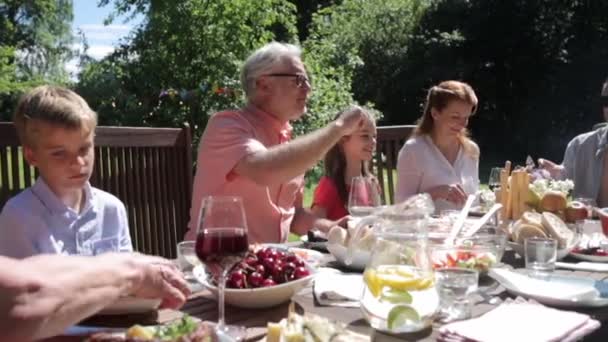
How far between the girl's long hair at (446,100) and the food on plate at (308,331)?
2.87m

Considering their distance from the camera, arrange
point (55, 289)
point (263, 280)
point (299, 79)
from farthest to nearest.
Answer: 1. point (299, 79)
2. point (263, 280)
3. point (55, 289)

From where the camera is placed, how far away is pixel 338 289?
1.72 m

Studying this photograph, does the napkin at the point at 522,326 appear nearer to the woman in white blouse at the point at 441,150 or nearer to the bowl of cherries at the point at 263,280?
the bowl of cherries at the point at 263,280

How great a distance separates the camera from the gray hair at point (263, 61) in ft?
9.53

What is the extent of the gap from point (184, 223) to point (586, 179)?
8.75 ft

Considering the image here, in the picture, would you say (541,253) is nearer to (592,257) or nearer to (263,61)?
(592,257)

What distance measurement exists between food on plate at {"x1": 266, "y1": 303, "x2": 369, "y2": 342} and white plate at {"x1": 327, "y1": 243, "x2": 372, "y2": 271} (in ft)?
2.15

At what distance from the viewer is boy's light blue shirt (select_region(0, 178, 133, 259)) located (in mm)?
2018

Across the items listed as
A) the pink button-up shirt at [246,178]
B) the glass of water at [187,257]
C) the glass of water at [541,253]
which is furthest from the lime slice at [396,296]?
the pink button-up shirt at [246,178]

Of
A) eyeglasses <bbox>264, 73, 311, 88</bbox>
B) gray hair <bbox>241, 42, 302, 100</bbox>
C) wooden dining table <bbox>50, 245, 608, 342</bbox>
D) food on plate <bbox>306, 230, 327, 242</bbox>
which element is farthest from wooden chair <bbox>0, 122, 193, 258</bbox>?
wooden dining table <bbox>50, 245, 608, 342</bbox>

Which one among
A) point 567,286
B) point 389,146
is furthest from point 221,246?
point 389,146

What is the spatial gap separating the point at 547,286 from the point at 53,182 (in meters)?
1.62

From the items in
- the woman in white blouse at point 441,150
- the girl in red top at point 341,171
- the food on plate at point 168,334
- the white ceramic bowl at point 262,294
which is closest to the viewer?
the food on plate at point 168,334

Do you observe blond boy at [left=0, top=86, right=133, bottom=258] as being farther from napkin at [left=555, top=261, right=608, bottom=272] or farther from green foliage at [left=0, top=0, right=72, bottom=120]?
green foliage at [left=0, top=0, right=72, bottom=120]
